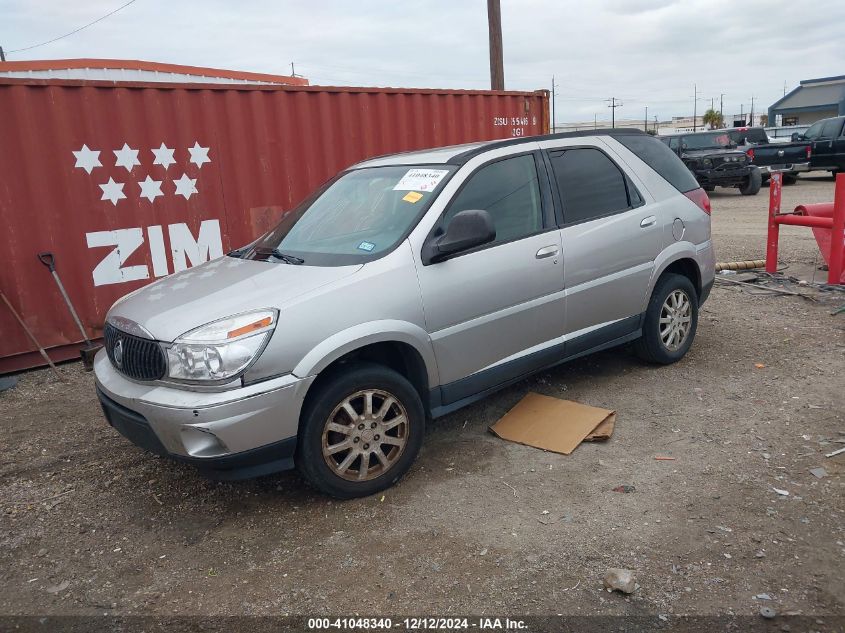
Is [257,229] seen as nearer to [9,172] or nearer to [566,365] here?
[9,172]

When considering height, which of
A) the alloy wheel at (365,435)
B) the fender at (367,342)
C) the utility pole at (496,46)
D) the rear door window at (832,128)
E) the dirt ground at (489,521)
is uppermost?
the utility pole at (496,46)

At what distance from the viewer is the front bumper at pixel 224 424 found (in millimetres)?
3016

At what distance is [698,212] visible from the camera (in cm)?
519

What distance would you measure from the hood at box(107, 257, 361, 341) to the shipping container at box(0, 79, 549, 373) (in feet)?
9.74

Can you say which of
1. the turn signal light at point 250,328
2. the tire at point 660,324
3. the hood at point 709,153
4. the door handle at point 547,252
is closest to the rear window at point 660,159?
the tire at point 660,324

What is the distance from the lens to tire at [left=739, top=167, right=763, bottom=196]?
697 inches

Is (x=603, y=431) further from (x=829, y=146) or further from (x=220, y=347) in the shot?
(x=829, y=146)

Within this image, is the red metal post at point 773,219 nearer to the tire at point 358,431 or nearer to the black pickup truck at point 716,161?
the tire at point 358,431

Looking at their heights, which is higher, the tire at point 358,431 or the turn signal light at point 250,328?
the turn signal light at point 250,328

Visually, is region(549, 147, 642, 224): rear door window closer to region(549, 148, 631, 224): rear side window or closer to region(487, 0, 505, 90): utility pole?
region(549, 148, 631, 224): rear side window

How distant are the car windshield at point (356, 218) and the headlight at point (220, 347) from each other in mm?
640

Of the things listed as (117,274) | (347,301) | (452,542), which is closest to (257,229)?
(117,274)

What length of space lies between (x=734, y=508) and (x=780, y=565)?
1.46 feet

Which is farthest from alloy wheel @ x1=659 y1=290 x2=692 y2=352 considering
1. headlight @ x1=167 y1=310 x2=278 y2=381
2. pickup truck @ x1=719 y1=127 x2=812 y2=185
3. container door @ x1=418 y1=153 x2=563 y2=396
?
pickup truck @ x1=719 y1=127 x2=812 y2=185
